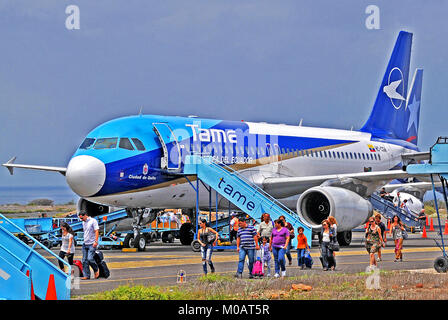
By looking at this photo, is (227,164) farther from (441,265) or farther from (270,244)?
(441,265)

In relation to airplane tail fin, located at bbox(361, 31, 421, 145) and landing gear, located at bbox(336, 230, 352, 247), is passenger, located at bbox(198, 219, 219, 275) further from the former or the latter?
airplane tail fin, located at bbox(361, 31, 421, 145)

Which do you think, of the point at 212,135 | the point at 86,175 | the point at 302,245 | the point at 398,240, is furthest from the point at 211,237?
the point at 212,135

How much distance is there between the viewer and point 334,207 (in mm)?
28500

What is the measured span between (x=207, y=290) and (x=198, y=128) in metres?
14.7

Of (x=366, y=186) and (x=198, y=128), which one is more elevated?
(x=198, y=128)

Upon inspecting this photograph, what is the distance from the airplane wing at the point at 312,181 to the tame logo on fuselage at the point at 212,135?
2.24 metres

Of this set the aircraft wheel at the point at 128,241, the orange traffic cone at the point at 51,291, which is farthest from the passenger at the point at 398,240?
the orange traffic cone at the point at 51,291

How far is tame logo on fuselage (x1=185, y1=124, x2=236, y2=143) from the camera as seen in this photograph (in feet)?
96.6

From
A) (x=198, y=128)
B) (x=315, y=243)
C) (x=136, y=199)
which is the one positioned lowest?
(x=315, y=243)

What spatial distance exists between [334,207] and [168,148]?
6.03 m
